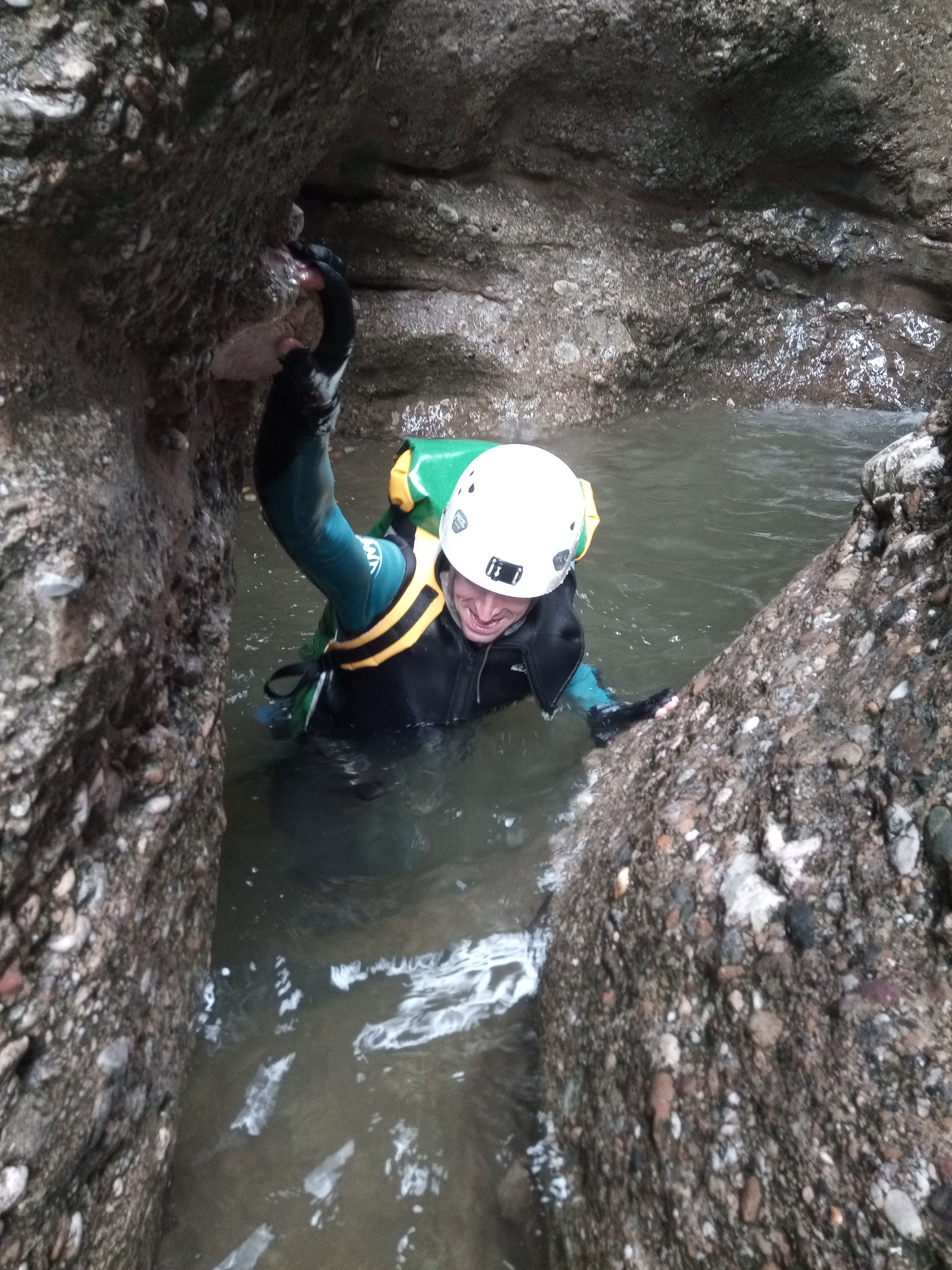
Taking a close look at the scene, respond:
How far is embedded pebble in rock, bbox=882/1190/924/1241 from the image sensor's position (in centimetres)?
124

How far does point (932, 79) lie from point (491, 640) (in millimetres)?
7229

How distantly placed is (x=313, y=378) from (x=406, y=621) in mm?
1097

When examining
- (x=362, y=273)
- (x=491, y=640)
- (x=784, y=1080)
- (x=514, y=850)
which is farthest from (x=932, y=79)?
(x=784, y=1080)

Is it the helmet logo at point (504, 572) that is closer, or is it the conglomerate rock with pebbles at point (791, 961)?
the conglomerate rock with pebbles at point (791, 961)

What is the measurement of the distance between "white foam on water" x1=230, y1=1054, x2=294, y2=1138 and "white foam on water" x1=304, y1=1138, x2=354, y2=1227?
169 mm

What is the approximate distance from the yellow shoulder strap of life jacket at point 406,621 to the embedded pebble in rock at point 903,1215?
7.43 ft

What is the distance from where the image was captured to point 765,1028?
61.1 inches

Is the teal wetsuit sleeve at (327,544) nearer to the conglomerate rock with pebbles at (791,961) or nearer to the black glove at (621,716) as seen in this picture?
the black glove at (621,716)

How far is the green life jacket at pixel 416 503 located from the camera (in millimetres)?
3258

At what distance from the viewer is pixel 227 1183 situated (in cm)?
193

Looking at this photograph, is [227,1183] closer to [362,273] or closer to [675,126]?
[362,273]

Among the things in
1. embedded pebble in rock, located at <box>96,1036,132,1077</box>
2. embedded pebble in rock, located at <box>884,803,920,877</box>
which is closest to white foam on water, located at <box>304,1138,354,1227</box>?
embedded pebble in rock, located at <box>96,1036,132,1077</box>

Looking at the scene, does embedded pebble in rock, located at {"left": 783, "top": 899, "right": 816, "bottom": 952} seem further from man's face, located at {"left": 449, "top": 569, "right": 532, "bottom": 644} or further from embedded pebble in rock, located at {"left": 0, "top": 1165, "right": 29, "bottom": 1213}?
man's face, located at {"left": 449, "top": 569, "right": 532, "bottom": 644}

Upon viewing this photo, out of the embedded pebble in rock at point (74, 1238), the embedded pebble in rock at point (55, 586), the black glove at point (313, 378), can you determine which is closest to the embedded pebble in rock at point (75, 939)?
the embedded pebble in rock at point (74, 1238)
